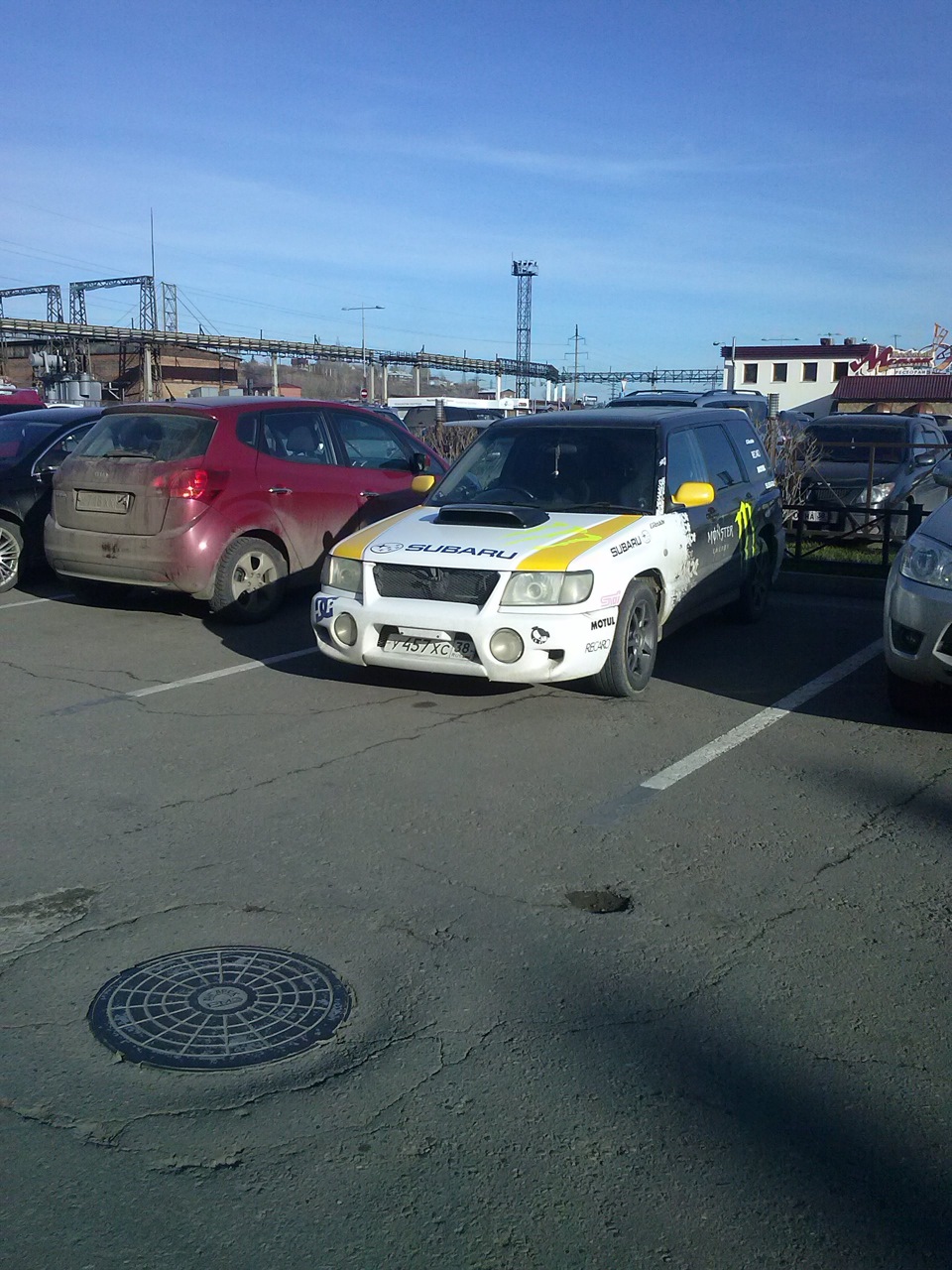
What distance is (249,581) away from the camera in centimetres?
948

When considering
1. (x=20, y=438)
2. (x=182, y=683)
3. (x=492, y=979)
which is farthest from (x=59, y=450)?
(x=492, y=979)

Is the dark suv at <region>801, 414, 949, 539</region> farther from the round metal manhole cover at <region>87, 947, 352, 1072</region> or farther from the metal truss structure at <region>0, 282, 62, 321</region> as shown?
the metal truss structure at <region>0, 282, 62, 321</region>

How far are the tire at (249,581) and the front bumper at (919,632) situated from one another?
4.97 m

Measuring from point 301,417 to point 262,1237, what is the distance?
27.1ft

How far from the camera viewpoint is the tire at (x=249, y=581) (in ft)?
30.4

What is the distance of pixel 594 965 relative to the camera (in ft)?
12.8

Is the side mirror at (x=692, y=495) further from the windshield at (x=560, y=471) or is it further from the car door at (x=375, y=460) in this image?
the car door at (x=375, y=460)

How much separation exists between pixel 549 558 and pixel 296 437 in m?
3.96

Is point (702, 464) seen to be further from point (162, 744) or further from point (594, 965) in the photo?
point (594, 965)

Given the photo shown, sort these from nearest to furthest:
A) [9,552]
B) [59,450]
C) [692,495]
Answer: [692,495] < [9,552] < [59,450]

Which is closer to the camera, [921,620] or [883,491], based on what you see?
[921,620]

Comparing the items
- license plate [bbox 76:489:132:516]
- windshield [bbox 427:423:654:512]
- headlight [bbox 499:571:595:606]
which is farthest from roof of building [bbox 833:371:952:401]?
headlight [bbox 499:571:595:606]

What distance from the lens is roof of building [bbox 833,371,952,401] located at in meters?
61.1

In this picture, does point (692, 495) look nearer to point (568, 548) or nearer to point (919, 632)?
point (568, 548)
